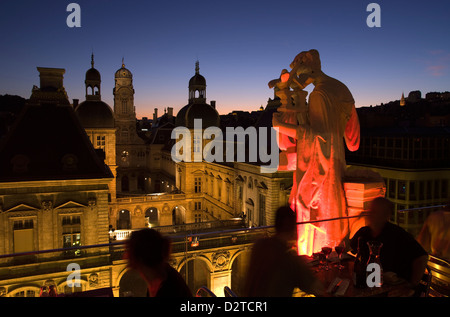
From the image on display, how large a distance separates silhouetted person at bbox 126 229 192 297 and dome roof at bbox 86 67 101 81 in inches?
1886

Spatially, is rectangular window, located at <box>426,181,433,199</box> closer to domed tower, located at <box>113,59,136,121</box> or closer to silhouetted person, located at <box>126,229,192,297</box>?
silhouetted person, located at <box>126,229,192,297</box>

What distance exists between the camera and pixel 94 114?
4412 centimetres

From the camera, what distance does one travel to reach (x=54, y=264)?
21531 mm

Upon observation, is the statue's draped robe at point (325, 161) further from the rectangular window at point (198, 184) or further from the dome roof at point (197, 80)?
the dome roof at point (197, 80)

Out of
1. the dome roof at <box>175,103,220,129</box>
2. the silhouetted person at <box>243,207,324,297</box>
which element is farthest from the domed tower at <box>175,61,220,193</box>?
the silhouetted person at <box>243,207,324,297</box>

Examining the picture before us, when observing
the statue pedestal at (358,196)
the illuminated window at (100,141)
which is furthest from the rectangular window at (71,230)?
the illuminated window at (100,141)

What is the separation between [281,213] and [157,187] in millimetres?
61359

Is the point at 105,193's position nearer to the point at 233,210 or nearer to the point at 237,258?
the point at 237,258

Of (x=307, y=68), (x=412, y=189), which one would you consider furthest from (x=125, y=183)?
(x=307, y=68)

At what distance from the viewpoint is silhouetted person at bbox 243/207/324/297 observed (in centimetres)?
448

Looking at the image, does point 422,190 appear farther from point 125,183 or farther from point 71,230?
point 125,183

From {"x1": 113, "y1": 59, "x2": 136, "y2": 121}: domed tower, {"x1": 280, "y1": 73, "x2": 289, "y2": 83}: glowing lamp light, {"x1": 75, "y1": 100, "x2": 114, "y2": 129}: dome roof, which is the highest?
{"x1": 113, "y1": 59, "x2": 136, "y2": 121}: domed tower

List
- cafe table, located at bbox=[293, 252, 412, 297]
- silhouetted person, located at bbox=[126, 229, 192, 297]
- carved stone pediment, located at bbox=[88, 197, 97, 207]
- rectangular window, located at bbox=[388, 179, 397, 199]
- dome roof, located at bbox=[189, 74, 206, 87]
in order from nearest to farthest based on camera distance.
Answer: silhouetted person, located at bbox=[126, 229, 192, 297] → cafe table, located at bbox=[293, 252, 412, 297] → carved stone pediment, located at bbox=[88, 197, 97, 207] → rectangular window, located at bbox=[388, 179, 397, 199] → dome roof, located at bbox=[189, 74, 206, 87]
